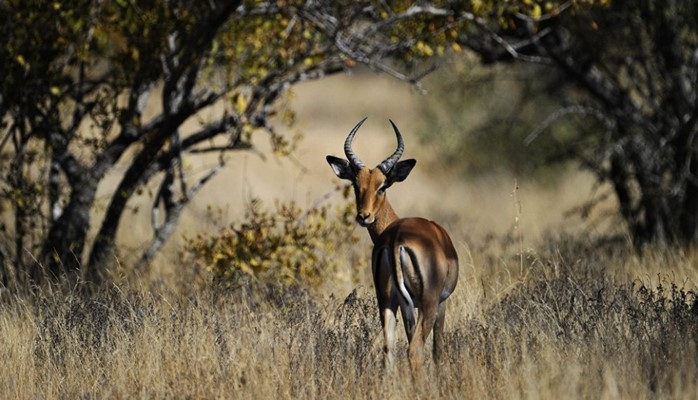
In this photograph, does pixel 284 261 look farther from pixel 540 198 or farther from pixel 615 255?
pixel 540 198

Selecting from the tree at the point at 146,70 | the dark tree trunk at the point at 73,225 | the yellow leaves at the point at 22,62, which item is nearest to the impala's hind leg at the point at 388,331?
the tree at the point at 146,70

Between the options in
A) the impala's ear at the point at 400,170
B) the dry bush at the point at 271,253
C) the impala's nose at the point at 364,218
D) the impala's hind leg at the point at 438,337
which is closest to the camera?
the impala's hind leg at the point at 438,337

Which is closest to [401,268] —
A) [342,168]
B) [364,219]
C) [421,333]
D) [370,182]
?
[421,333]

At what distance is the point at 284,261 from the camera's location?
941 cm

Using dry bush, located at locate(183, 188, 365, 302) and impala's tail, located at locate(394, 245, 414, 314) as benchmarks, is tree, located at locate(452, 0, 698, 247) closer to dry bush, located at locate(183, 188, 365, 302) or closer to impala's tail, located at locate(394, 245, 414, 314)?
dry bush, located at locate(183, 188, 365, 302)

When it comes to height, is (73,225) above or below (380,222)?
above

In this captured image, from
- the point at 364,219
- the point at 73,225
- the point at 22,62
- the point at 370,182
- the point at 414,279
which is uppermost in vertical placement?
the point at 22,62

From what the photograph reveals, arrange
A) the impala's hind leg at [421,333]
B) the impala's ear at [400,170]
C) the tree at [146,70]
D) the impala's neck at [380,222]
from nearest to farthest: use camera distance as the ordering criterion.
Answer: the impala's hind leg at [421,333]
the impala's neck at [380,222]
the impala's ear at [400,170]
the tree at [146,70]

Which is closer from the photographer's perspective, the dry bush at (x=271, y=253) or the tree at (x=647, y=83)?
the dry bush at (x=271, y=253)

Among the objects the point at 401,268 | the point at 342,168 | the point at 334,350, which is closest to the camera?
the point at 401,268

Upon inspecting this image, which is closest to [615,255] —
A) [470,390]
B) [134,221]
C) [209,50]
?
[209,50]

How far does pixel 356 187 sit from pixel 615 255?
13.6 ft

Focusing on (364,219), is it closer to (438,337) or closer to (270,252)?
(438,337)

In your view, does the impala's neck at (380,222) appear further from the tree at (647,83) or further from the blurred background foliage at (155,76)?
the tree at (647,83)
